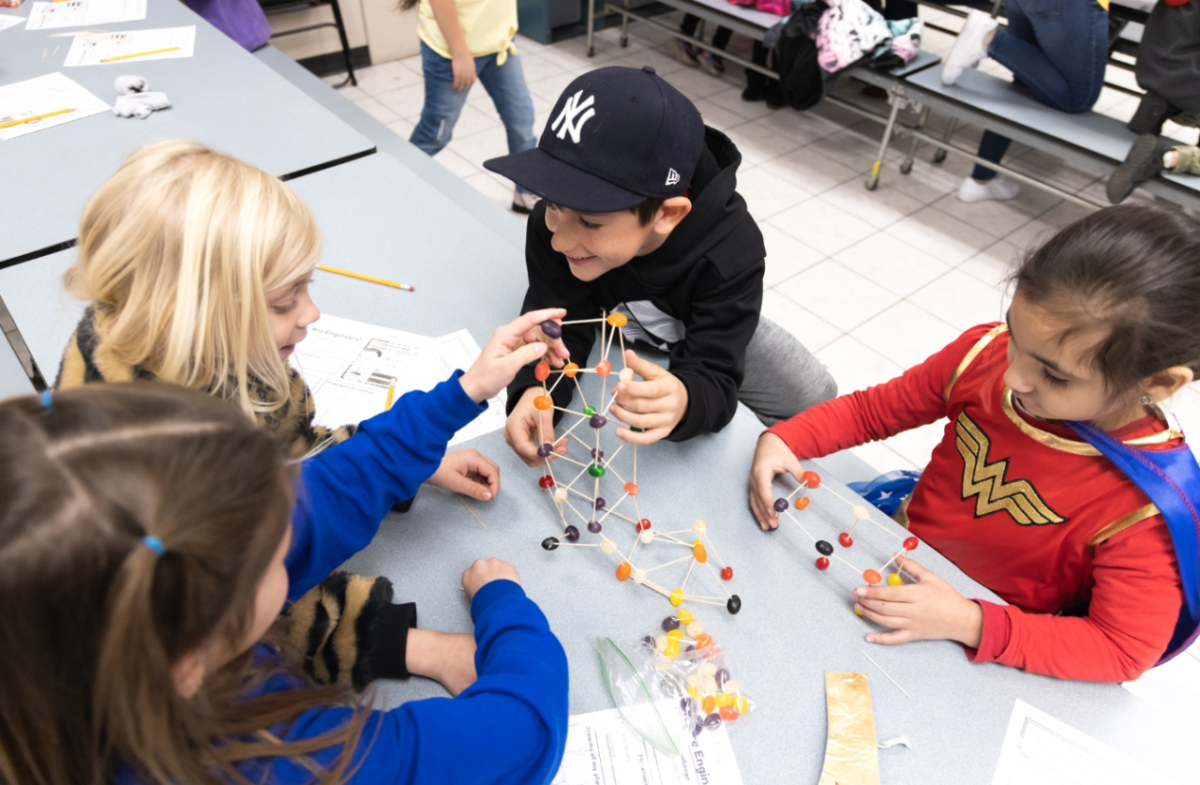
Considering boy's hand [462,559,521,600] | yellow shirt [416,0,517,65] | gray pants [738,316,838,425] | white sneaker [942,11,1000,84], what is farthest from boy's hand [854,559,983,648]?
white sneaker [942,11,1000,84]

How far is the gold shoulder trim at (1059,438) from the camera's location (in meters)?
1.05

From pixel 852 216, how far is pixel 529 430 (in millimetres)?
2923

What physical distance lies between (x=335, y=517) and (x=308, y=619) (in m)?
0.14

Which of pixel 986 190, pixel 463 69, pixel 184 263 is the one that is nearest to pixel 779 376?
pixel 184 263

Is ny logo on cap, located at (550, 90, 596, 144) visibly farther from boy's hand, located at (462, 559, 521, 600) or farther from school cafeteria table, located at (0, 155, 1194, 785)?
boy's hand, located at (462, 559, 521, 600)

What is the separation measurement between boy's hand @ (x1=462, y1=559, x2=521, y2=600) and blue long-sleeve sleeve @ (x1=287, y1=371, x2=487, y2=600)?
156 millimetres

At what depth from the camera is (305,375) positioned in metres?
1.39

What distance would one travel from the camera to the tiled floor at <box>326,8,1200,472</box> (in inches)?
116

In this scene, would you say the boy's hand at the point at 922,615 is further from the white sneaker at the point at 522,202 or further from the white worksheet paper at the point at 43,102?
the white sneaker at the point at 522,202

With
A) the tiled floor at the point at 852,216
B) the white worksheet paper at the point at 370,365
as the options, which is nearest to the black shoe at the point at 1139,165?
the tiled floor at the point at 852,216

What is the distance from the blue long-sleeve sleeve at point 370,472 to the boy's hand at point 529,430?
17 centimetres

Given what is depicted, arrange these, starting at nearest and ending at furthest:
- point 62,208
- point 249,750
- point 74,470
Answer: point 74,470, point 249,750, point 62,208

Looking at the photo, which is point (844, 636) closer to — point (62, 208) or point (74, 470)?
point (74, 470)

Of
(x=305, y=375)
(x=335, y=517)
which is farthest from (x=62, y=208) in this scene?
(x=335, y=517)
